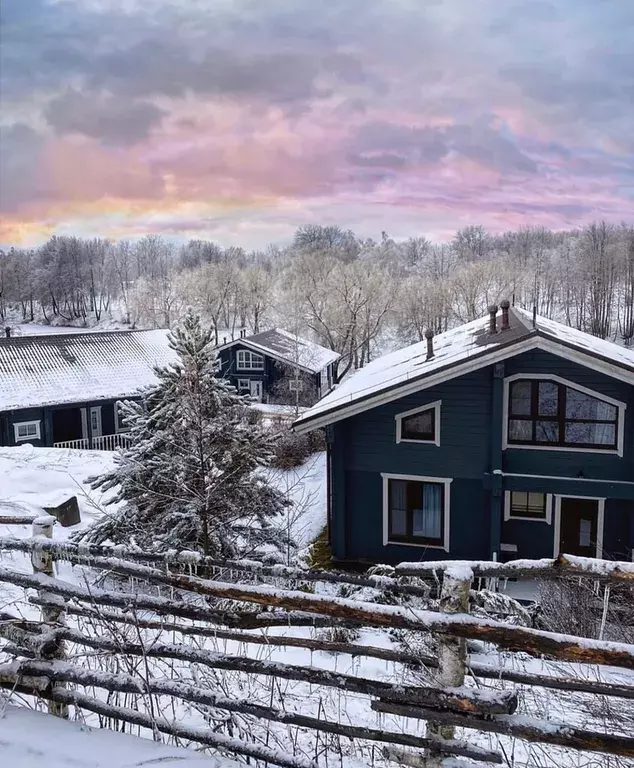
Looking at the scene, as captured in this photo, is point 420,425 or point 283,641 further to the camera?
point 420,425

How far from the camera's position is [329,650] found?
11.8ft

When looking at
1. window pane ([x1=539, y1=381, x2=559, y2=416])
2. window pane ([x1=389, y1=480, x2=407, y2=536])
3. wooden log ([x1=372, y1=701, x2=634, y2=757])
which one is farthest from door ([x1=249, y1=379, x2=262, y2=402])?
wooden log ([x1=372, y1=701, x2=634, y2=757])

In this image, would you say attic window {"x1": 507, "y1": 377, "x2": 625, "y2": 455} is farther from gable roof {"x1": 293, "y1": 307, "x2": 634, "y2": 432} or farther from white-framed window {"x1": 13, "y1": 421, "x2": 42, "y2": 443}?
white-framed window {"x1": 13, "y1": 421, "x2": 42, "y2": 443}

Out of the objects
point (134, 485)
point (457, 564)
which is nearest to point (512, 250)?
point (134, 485)

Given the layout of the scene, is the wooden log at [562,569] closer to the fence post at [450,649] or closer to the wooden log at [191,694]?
the fence post at [450,649]

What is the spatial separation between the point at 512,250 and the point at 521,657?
9127 centimetres

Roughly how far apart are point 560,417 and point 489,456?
1.75m

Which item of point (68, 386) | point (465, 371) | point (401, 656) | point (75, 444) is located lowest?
point (75, 444)

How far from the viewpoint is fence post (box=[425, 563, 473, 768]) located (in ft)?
10.5

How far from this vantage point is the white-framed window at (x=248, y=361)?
130 ft

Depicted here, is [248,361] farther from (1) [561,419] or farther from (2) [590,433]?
(2) [590,433]

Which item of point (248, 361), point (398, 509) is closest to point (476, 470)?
Answer: point (398, 509)

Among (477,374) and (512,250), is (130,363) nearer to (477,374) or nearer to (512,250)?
(477,374)

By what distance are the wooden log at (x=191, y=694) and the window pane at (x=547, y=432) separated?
10.9 m
